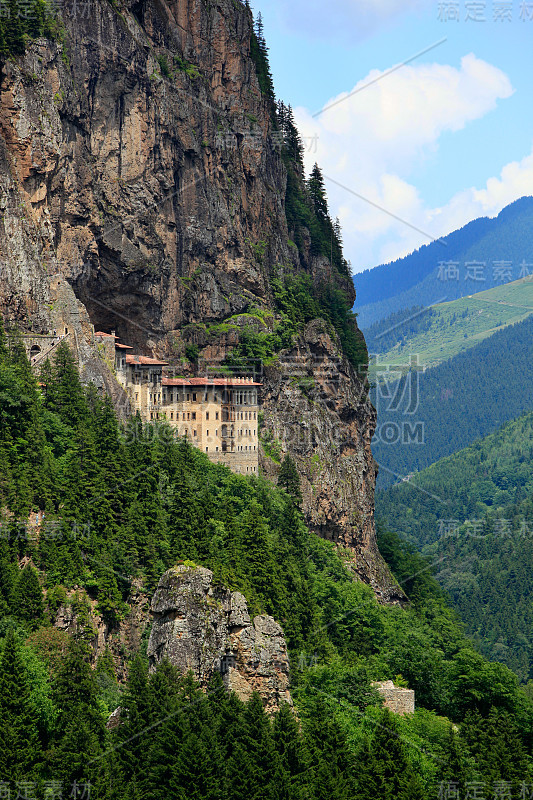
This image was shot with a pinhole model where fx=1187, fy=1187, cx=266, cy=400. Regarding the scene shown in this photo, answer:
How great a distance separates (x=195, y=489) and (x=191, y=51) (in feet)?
173

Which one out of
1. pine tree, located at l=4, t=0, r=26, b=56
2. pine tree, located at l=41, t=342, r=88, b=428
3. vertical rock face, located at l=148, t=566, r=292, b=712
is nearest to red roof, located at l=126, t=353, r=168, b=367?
pine tree, located at l=41, t=342, r=88, b=428

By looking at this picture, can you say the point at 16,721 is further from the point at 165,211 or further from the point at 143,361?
the point at 165,211

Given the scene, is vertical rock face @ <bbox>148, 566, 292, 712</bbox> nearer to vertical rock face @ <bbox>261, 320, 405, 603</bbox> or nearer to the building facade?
the building facade

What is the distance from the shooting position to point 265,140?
5281 inches

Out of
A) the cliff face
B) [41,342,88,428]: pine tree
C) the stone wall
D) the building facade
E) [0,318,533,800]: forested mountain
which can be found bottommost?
the stone wall

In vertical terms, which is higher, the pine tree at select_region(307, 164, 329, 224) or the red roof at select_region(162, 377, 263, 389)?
the pine tree at select_region(307, 164, 329, 224)

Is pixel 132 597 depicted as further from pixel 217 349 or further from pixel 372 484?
pixel 372 484

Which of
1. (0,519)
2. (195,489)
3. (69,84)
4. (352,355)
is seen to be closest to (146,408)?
(195,489)

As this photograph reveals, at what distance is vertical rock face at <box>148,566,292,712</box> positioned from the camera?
56.4 m

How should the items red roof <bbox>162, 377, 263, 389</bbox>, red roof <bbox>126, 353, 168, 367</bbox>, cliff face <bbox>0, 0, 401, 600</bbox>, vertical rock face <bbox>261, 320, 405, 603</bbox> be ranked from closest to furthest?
cliff face <bbox>0, 0, 401, 600</bbox>, red roof <bbox>126, 353, 168, 367</bbox>, red roof <bbox>162, 377, 263, 389</bbox>, vertical rock face <bbox>261, 320, 405, 603</bbox>

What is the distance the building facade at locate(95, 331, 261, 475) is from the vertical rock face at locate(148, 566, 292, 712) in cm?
4402

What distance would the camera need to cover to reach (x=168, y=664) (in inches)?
2197

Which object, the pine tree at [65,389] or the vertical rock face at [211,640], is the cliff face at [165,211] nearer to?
the pine tree at [65,389]

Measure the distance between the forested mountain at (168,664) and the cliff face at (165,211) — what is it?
12678mm
